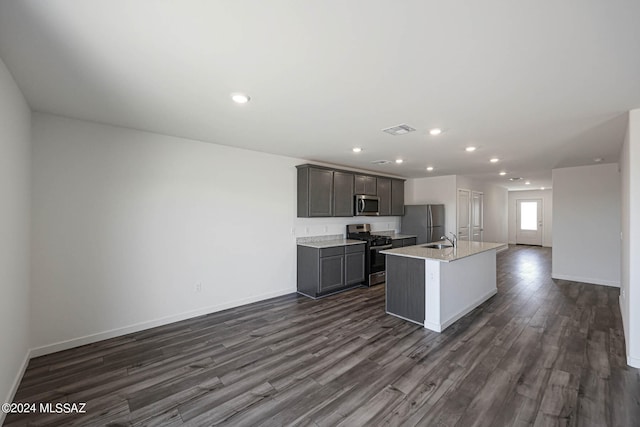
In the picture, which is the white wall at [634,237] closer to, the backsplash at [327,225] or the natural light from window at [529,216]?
the backsplash at [327,225]

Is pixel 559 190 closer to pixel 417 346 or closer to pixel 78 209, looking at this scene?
pixel 417 346

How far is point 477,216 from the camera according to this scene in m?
8.34

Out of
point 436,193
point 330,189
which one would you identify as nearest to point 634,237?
point 330,189

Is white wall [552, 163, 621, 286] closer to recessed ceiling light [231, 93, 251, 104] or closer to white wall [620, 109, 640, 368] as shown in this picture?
white wall [620, 109, 640, 368]

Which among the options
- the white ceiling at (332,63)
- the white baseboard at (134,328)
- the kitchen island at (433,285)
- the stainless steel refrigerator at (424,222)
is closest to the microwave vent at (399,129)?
the white ceiling at (332,63)

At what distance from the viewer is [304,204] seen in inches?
189

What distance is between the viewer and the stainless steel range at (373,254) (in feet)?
17.4

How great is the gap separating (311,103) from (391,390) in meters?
2.52

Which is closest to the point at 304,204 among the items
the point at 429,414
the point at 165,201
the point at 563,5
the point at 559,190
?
the point at 165,201

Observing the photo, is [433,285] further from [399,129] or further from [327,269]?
[399,129]

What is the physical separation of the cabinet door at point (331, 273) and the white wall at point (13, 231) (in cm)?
338

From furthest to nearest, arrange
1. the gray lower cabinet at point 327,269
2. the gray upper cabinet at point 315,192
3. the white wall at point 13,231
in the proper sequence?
the gray upper cabinet at point 315,192 → the gray lower cabinet at point 327,269 → the white wall at point 13,231

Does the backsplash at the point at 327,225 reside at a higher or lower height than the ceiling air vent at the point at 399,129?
lower

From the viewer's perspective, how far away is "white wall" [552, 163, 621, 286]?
17.0 ft
